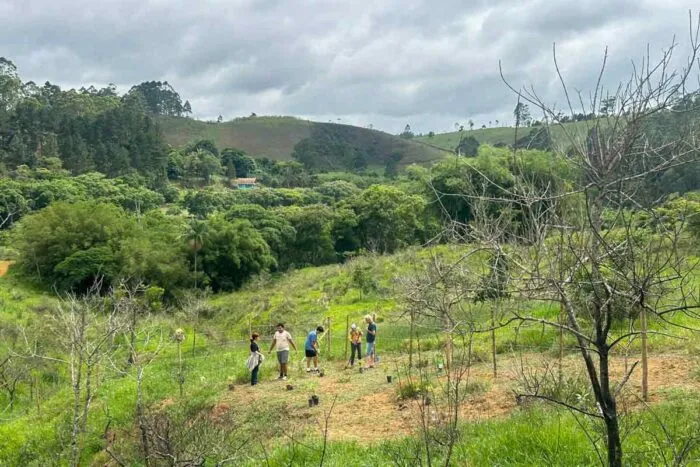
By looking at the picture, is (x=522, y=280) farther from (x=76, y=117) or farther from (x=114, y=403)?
(x=76, y=117)

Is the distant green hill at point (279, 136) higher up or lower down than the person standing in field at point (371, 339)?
higher up

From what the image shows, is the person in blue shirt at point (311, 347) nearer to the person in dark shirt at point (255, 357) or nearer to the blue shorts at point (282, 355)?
the blue shorts at point (282, 355)

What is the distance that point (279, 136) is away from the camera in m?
139

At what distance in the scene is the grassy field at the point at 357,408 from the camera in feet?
18.9

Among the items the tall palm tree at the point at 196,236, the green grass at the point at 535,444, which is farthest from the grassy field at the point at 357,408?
the tall palm tree at the point at 196,236

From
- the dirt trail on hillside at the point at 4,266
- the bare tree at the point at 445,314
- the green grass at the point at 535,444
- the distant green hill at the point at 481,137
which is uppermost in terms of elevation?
the distant green hill at the point at 481,137

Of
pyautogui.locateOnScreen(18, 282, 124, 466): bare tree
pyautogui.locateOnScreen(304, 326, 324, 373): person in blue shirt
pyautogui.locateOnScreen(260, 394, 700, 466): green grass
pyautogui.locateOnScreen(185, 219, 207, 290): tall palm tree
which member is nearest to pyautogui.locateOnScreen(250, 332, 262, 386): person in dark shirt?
pyautogui.locateOnScreen(304, 326, 324, 373): person in blue shirt

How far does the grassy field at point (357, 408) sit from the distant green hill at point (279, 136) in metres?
107

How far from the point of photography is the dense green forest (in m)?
3.40

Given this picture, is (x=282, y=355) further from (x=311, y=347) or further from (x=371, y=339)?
(x=371, y=339)

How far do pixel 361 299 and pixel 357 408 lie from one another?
18.0 m

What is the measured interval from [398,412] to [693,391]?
13.5 feet

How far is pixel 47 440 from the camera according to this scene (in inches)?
458

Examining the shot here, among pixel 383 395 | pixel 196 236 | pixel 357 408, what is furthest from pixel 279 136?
pixel 357 408
